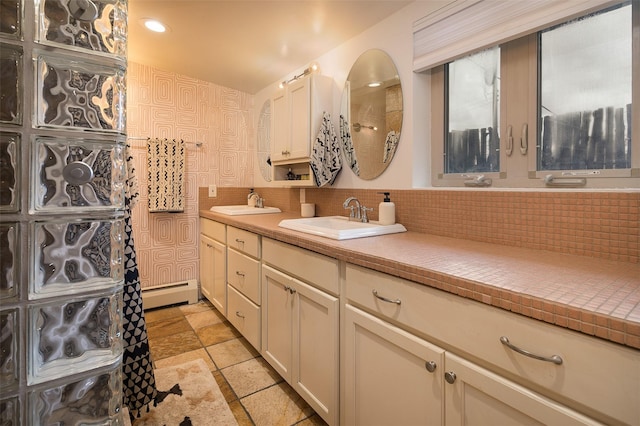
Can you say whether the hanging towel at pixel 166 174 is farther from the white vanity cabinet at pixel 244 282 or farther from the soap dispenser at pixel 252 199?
the white vanity cabinet at pixel 244 282

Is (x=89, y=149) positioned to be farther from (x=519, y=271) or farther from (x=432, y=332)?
(x=519, y=271)

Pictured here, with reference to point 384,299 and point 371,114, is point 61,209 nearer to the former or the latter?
point 384,299

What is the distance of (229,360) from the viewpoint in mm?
2068

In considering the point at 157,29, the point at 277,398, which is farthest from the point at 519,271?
the point at 157,29

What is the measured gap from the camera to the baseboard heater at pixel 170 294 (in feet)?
9.37

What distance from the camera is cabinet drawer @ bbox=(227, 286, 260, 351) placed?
199 centimetres

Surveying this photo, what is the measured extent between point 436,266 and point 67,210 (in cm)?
91

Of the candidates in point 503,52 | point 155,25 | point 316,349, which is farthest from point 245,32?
point 316,349

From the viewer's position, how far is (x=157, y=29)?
2180 millimetres

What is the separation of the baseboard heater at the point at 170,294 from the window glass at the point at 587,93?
2.94 m

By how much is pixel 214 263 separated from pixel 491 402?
2347 mm

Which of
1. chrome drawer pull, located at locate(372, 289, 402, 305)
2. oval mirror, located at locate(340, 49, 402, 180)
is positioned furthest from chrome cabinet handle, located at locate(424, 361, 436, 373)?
oval mirror, located at locate(340, 49, 402, 180)

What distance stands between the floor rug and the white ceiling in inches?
86.0

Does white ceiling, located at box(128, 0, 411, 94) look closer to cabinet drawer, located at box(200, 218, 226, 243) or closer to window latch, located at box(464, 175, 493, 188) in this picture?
window latch, located at box(464, 175, 493, 188)
